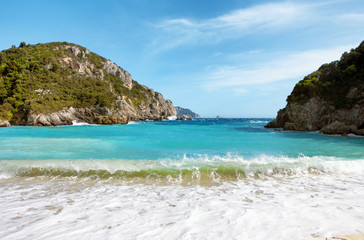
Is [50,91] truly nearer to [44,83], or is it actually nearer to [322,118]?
[44,83]

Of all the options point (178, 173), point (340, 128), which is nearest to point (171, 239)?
point (178, 173)

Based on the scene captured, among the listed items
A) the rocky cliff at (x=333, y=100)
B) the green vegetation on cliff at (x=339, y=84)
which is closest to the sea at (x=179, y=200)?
the rocky cliff at (x=333, y=100)

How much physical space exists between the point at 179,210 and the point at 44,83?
6909 centimetres

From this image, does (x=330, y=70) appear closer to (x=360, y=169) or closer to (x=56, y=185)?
(x=360, y=169)

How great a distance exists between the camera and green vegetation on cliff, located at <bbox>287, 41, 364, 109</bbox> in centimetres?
2958

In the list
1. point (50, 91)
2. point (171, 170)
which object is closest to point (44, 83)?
point (50, 91)

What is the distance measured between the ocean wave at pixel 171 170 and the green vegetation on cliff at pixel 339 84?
26.6m

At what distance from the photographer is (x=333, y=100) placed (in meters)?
31.1

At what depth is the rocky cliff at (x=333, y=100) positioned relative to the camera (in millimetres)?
27655

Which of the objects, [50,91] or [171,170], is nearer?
[171,170]

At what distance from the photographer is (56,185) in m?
6.56

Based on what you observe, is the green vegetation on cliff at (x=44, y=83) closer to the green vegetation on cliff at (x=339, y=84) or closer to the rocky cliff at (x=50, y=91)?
the rocky cliff at (x=50, y=91)

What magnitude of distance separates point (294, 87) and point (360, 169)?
33.1m

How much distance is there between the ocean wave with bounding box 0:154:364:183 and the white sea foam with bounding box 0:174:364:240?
0.84 meters
